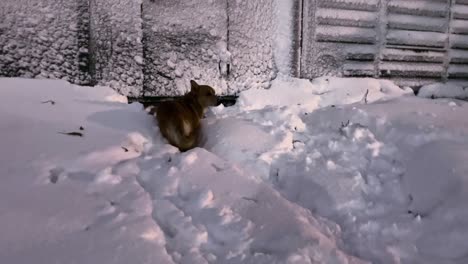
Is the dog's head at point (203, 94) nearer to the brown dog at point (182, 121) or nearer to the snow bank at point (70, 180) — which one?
the brown dog at point (182, 121)

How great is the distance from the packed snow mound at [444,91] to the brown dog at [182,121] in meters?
2.86

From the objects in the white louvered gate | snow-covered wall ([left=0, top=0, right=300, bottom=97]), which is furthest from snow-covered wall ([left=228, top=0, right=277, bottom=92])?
the white louvered gate

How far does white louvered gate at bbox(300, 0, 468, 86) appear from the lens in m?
4.17

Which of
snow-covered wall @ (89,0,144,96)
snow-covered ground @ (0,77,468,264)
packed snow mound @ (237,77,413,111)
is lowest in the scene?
snow-covered ground @ (0,77,468,264)

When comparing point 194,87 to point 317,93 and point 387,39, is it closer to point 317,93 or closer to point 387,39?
point 317,93

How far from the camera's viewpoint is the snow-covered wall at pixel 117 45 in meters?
3.62

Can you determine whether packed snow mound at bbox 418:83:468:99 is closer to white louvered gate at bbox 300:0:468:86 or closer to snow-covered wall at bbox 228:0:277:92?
white louvered gate at bbox 300:0:468:86

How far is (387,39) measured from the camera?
4.39 metres

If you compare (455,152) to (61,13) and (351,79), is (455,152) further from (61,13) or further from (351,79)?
(61,13)

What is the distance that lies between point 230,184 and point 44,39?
2.41m

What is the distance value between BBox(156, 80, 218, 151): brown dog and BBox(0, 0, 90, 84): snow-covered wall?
111 centimetres

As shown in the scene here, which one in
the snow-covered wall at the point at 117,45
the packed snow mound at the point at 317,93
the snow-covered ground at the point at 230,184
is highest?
the snow-covered wall at the point at 117,45

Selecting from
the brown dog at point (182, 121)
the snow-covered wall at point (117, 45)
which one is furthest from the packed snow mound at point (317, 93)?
the snow-covered wall at point (117, 45)

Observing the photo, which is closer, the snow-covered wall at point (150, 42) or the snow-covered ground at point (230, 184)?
the snow-covered ground at point (230, 184)
